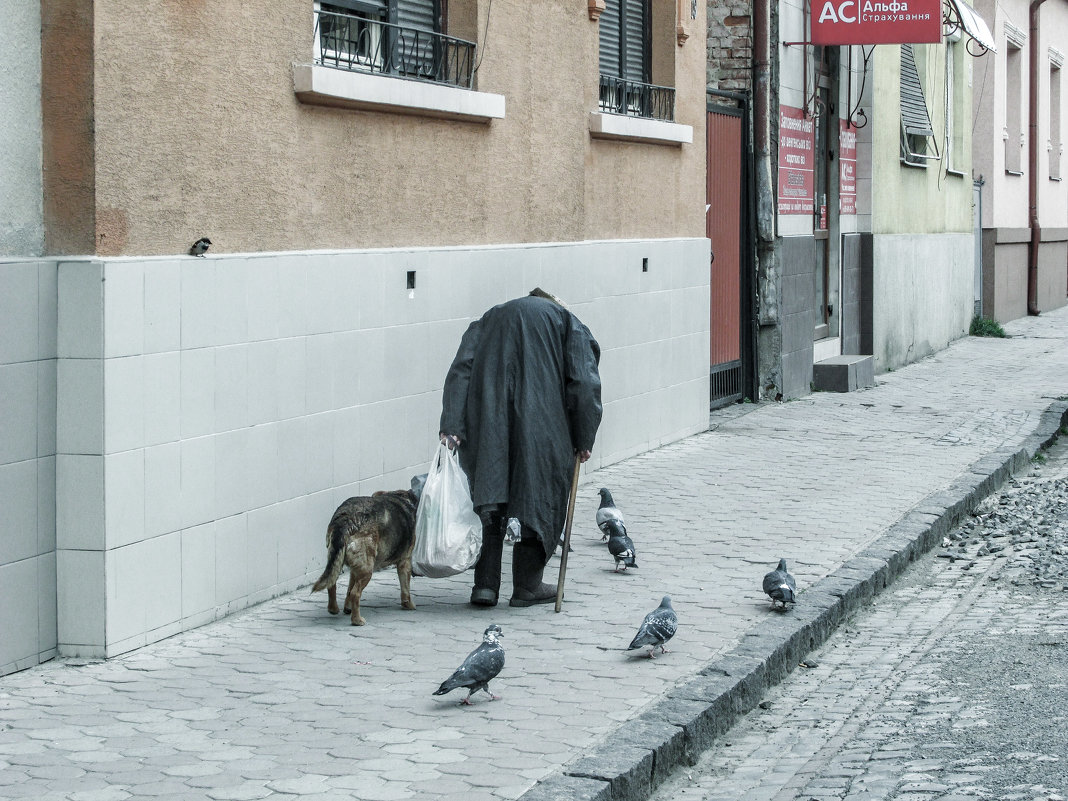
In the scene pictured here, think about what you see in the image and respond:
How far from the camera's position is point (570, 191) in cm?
1056

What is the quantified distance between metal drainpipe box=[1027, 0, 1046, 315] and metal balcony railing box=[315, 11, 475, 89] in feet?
73.4

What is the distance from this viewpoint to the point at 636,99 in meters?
12.4

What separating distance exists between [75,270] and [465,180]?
11.3ft

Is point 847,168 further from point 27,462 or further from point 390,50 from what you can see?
point 27,462

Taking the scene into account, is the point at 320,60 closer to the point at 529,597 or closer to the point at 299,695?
the point at 529,597

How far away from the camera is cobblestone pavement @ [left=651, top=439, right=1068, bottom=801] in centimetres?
509

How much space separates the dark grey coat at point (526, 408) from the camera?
7.10 meters

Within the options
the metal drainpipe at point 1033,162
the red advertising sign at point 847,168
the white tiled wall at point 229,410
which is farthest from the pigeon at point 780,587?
the metal drainpipe at point 1033,162

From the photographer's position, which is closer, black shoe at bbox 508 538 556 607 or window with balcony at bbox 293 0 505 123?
black shoe at bbox 508 538 556 607

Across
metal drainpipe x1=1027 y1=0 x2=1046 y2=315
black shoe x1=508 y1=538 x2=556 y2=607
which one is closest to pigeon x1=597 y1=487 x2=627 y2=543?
black shoe x1=508 y1=538 x2=556 y2=607

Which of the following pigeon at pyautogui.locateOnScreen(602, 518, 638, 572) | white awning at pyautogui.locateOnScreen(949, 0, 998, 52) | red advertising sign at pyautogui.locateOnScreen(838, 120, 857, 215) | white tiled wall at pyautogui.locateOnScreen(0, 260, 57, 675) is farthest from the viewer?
white awning at pyautogui.locateOnScreen(949, 0, 998, 52)

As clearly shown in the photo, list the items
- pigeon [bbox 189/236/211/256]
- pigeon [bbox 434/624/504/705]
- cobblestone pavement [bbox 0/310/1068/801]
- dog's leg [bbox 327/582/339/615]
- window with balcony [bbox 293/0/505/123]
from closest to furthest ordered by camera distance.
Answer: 1. cobblestone pavement [bbox 0/310/1068/801]
2. pigeon [bbox 434/624/504/705]
3. pigeon [bbox 189/236/211/256]
4. dog's leg [bbox 327/582/339/615]
5. window with balcony [bbox 293/0/505/123]

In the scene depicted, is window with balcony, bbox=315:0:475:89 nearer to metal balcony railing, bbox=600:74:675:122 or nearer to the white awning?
metal balcony railing, bbox=600:74:675:122

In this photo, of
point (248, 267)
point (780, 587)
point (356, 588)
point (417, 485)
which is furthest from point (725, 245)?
point (356, 588)
